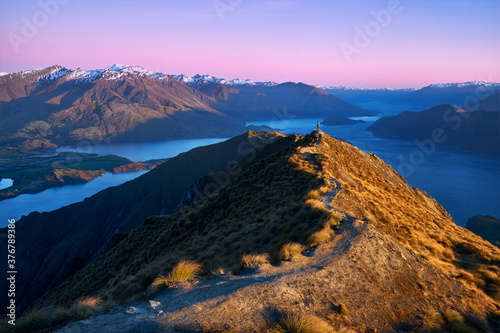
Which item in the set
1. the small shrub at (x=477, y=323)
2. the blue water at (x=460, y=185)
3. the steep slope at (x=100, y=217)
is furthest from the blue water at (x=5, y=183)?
the blue water at (x=460, y=185)

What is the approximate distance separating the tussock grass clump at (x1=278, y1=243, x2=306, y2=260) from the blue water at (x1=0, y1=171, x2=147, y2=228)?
16869 cm

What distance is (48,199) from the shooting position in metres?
164

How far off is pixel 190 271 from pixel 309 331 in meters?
5.82

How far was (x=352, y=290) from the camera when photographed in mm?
9016

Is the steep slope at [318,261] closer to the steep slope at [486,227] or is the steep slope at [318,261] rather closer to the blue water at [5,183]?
the steep slope at [486,227]

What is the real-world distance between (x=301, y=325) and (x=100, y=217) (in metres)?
103

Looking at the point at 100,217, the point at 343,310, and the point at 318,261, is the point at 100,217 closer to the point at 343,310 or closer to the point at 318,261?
the point at 318,261

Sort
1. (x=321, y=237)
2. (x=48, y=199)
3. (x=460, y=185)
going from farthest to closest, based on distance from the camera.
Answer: (x=48, y=199) < (x=460, y=185) < (x=321, y=237)

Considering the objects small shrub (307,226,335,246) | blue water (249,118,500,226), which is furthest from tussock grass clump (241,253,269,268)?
blue water (249,118,500,226)

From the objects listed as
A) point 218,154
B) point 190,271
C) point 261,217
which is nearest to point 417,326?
point 190,271

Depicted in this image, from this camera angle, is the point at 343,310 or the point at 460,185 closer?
the point at 343,310

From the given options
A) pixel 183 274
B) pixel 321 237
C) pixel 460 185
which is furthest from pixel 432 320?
pixel 460 185

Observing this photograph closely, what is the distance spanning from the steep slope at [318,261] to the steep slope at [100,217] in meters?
61.1

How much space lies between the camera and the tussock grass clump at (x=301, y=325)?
675 centimetres
